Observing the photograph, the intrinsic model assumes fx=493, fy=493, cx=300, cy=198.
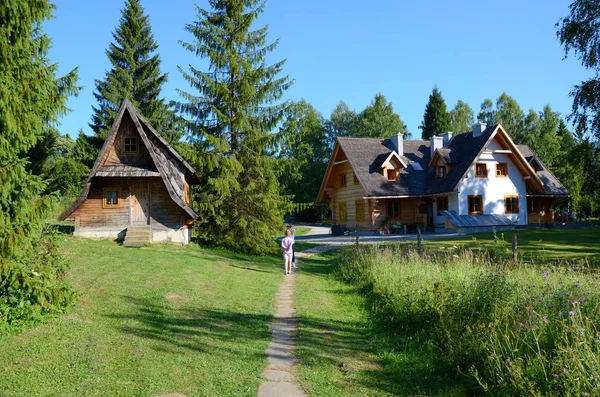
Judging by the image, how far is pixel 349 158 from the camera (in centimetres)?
3697

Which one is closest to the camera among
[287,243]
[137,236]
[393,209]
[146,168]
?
[287,243]

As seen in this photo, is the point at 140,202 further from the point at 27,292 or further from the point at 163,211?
the point at 27,292

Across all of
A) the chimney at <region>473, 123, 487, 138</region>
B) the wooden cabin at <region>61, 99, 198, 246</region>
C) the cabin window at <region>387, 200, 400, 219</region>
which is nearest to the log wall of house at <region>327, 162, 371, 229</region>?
the cabin window at <region>387, 200, 400, 219</region>

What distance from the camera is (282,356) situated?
7.16m

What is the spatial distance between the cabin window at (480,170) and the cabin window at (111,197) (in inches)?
996

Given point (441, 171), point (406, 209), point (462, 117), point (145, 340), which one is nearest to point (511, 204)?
point (441, 171)

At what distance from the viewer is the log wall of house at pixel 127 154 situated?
21953 mm

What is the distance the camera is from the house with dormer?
35.2 metres

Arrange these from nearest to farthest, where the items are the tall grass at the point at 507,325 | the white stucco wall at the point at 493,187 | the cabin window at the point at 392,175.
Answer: the tall grass at the point at 507,325 → the white stucco wall at the point at 493,187 → the cabin window at the point at 392,175

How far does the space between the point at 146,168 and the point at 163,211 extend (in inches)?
81.2

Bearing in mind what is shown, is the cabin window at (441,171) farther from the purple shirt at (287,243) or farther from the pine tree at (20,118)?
the pine tree at (20,118)

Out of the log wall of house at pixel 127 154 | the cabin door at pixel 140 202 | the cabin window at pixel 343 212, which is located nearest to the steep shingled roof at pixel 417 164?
the cabin window at pixel 343 212

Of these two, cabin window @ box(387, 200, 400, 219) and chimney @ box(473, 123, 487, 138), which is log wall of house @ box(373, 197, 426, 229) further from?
chimney @ box(473, 123, 487, 138)

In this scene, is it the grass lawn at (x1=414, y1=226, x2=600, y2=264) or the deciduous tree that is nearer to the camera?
the grass lawn at (x1=414, y1=226, x2=600, y2=264)
